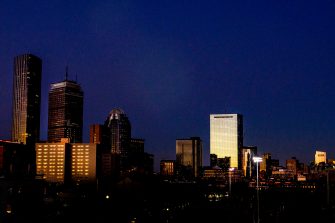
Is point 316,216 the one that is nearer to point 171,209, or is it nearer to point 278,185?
point 171,209

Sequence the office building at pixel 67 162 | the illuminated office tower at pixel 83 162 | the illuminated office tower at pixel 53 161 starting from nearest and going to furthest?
the illuminated office tower at pixel 53 161 → the office building at pixel 67 162 → the illuminated office tower at pixel 83 162

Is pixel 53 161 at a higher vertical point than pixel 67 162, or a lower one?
higher

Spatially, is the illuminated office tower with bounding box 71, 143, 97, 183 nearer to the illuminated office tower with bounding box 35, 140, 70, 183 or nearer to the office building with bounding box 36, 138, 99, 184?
the office building with bounding box 36, 138, 99, 184

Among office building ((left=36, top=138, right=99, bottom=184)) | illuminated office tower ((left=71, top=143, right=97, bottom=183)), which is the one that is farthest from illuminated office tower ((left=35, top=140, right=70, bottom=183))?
illuminated office tower ((left=71, top=143, right=97, bottom=183))

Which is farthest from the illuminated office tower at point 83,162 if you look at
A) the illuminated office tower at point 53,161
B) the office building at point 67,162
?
the illuminated office tower at point 53,161

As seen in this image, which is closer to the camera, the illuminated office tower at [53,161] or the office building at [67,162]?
the illuminated office tower at [53,161]

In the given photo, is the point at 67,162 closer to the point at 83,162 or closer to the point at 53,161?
the point at 53,161

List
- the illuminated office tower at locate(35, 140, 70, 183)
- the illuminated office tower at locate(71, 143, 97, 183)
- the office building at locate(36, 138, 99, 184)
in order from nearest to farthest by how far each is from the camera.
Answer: the illuminated office tower at locate(35, 140, 70, 183) → the office building at locate(36, 138, 99, 184) → the illuminated office tower at locate(71, 143, 97, 183)

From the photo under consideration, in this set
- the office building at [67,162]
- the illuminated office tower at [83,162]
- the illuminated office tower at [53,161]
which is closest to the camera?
the illuminated office tower at [53,161]

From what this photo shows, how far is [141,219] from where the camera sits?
194 ft

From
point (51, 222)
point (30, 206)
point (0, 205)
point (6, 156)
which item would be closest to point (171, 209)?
point (30, 206)

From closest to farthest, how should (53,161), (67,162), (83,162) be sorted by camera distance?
(53,161) → (67,162) → (83,162)

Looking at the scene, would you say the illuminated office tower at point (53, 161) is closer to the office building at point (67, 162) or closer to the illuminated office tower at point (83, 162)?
the office building at point (67, 162)

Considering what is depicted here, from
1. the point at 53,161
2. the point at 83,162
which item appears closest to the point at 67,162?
the point at 53,161
